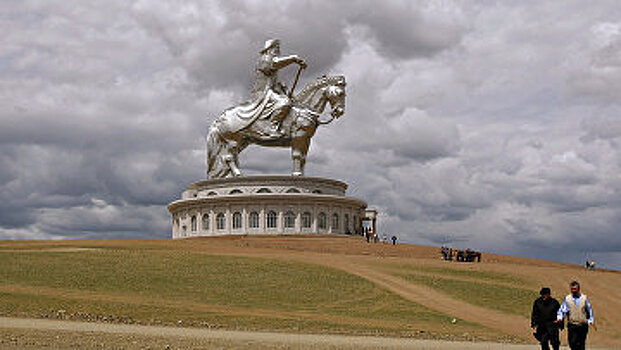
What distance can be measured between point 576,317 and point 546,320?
925 mm

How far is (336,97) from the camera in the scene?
8338 cm

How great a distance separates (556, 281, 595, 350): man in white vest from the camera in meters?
20.6

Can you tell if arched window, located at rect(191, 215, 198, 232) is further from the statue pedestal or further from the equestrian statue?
the equestrian statue

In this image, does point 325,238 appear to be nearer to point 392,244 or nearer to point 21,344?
point 392,244

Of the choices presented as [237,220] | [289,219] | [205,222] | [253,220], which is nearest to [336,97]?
[289,219]

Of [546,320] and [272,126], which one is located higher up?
[272,126]

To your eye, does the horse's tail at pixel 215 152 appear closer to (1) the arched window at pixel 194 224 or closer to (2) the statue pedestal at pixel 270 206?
(2) the statue pedestal at pixel 270 206

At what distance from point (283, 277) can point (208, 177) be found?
42077 millimetres

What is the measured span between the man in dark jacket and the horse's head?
62.4 meters

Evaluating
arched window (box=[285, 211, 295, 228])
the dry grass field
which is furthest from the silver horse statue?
the dry grass field

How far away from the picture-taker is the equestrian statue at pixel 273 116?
83000 mm

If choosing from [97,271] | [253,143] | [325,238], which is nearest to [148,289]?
[97,271]

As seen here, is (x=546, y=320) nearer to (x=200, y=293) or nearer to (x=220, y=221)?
(x=200, y=293)

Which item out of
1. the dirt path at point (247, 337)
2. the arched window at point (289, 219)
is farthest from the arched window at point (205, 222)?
the dirt path at point (247, 337)
